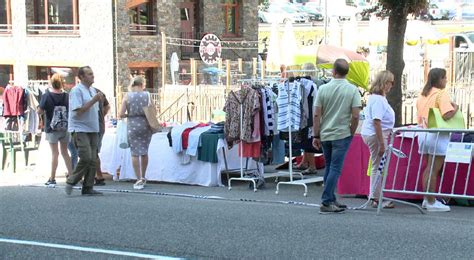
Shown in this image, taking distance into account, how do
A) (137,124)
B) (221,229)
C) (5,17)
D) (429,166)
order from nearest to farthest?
(221,229)
(429,166)
(137,124)
(5,17)

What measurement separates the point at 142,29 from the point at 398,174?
63.5 ft

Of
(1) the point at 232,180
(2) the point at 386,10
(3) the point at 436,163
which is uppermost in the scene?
(2) the point at 386,10

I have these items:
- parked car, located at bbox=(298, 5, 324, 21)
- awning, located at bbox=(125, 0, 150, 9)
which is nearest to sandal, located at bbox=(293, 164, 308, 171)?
awning, located at bbox=(125, 0, 150, 9)

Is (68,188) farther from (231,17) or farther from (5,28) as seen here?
(231,17)

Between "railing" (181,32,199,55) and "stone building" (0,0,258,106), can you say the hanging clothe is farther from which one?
"railing" (181,32,199,55)

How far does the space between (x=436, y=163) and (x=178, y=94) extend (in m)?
14.9

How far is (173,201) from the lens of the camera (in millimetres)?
9852

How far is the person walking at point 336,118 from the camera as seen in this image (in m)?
8.20

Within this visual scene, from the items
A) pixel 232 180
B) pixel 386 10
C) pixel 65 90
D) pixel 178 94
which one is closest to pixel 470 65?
pixel 178 94

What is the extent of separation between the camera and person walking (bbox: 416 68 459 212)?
8539 mm

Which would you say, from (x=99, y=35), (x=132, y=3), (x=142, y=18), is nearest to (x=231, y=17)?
(x=142, y=18)

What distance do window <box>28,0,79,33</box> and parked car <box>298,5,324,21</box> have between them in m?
30.3

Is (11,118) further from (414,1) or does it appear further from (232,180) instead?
(414,1)

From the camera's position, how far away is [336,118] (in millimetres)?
8195
